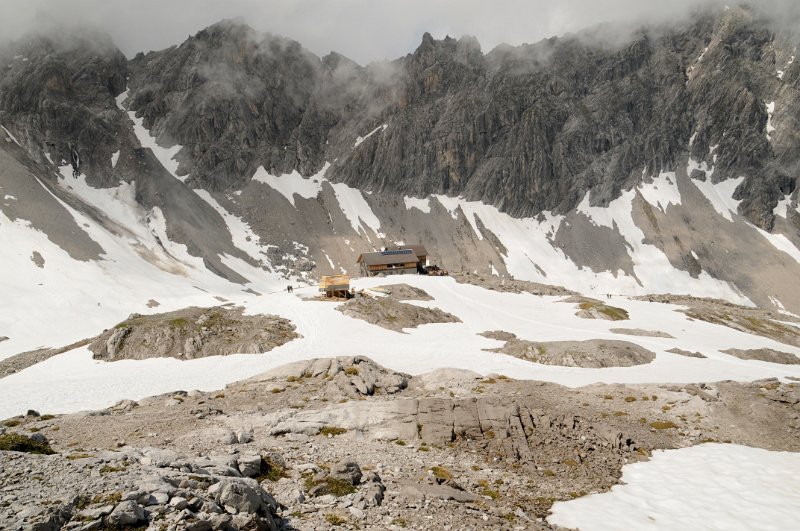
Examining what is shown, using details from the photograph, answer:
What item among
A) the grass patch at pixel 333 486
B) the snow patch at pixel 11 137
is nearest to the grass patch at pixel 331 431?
the grass patch at pixel 333 486

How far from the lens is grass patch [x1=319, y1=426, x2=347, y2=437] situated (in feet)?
83.0

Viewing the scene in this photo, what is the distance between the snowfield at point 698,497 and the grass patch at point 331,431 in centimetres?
1135

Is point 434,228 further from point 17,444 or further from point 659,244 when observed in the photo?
point 17,444

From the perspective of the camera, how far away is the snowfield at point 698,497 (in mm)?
17781

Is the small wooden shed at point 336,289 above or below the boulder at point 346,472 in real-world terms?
above

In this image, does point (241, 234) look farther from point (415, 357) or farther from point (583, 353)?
point (583, 353)

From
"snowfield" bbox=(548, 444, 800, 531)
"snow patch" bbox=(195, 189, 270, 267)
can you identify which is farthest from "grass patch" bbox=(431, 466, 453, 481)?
"snow patch" bbox=(195, 189, 270, 267)

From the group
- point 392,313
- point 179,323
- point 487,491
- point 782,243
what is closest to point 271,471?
point 487,491

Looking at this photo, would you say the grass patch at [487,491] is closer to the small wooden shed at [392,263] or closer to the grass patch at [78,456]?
the grass patch at [78,456]

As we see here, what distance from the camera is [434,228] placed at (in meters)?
199

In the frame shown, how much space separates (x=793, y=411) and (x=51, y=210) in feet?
472

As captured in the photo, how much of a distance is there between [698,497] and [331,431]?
16401 mm

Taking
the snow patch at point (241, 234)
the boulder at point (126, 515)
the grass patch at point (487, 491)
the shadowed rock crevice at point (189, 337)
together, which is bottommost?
the grass patch at point (487, 491)

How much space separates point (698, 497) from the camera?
Result: 1989 cm
